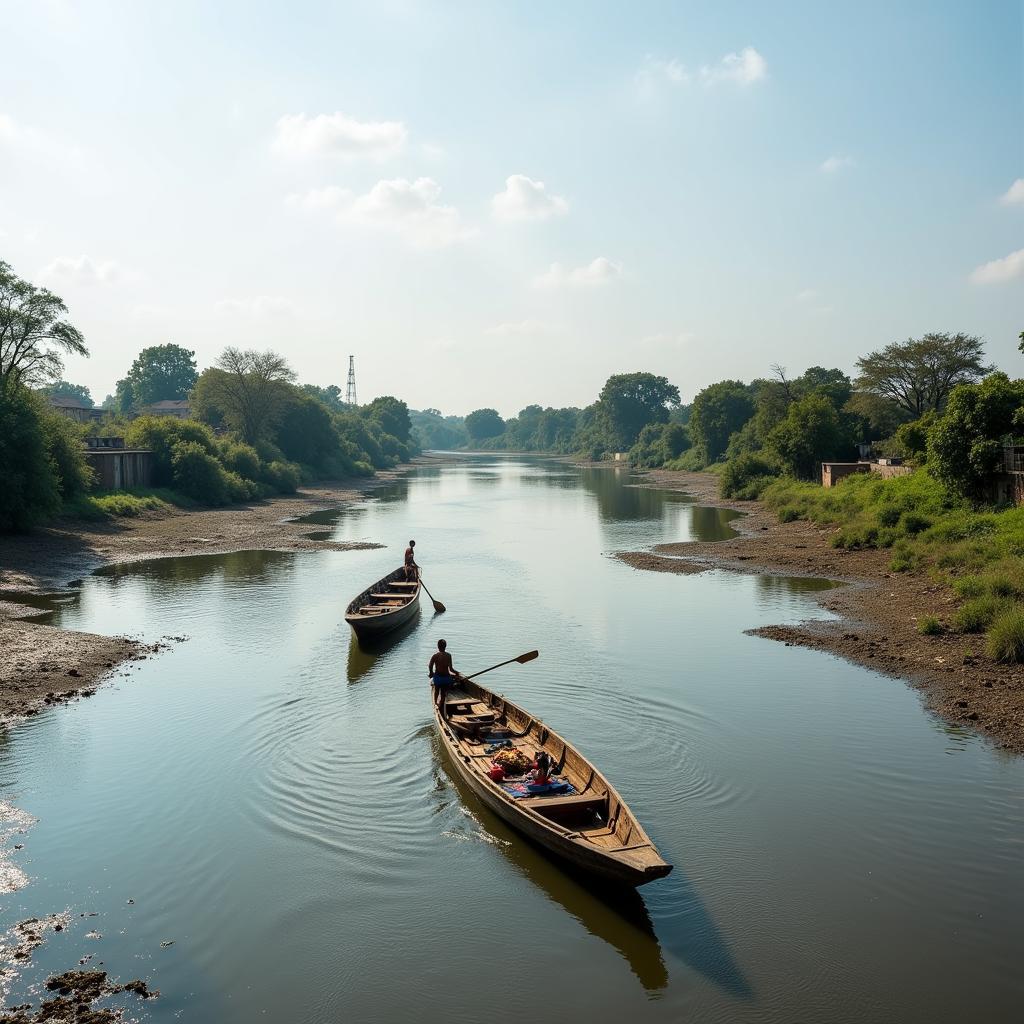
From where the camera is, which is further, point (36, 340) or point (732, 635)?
point (36, 340)

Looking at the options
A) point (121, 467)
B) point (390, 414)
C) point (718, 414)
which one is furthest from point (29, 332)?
point (390, 414)

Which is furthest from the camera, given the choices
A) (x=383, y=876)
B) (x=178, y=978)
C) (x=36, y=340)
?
(x=36, y=340)

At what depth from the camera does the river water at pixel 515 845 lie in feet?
32.0

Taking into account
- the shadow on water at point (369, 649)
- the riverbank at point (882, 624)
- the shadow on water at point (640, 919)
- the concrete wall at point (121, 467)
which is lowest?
the shadow on water at point (640, 919)

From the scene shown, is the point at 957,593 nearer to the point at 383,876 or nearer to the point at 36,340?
the point at 383,876

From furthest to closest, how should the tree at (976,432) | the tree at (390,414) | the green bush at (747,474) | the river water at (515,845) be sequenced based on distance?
the tree at (390,414) < the green bush at (747,474) < the tree at (976,432) < the river water at (515,845)

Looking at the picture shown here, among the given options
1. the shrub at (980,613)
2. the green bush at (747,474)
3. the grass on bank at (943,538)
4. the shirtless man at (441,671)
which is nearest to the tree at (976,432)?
the grass on bank at (943,538)

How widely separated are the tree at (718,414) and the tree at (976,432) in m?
65.1

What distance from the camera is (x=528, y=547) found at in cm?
4475

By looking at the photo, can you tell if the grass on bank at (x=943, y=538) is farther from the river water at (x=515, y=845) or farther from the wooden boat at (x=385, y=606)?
the wooden boat at (x=385, y=606)

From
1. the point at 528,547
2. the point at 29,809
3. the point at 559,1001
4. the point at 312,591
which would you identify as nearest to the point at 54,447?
the point at 312,591

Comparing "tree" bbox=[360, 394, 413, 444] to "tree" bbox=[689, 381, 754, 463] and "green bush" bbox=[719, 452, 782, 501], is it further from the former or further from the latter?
"green bush" bbox=[719, 452, 782, 501]

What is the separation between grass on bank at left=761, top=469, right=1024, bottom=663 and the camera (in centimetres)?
2225

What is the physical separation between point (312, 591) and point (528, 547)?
14905 millimetres
